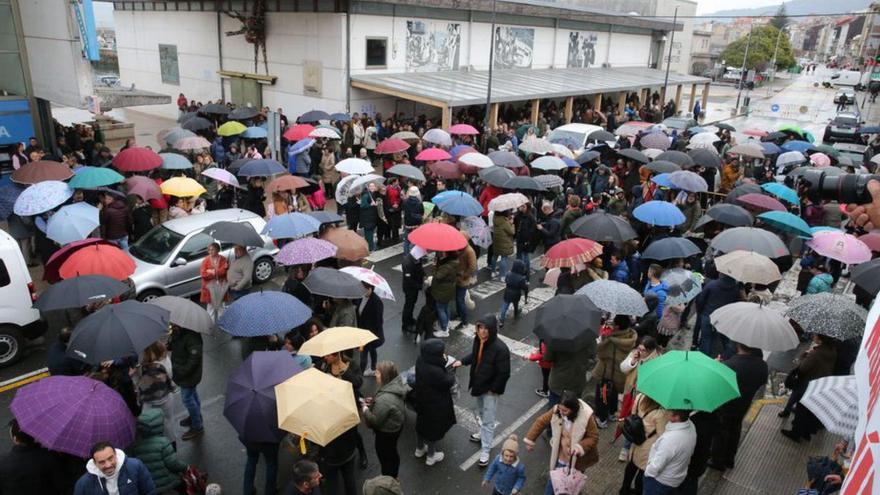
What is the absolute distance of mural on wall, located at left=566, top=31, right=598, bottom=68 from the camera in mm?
34844

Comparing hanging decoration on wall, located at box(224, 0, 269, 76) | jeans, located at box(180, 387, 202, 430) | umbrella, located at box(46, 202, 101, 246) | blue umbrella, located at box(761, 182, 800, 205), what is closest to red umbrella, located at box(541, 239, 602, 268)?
jeans, located at box(180, 387, 202, 430)

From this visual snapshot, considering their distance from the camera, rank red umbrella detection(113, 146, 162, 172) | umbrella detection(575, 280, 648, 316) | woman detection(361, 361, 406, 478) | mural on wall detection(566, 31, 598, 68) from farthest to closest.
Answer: mural on wall detection(566, 31, 598, 68) < red umbrella detection(113, 146, 162, 172) < umbrella detection(575, 280, 648, 316) < woman detection(361, 361, 406, 478)

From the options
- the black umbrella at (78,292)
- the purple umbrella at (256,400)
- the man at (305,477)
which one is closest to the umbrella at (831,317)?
the man at (305,477)

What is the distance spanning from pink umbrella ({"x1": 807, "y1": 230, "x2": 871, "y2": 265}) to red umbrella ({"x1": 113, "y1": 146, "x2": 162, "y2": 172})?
1237 cm

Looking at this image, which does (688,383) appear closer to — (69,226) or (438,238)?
(438,238)

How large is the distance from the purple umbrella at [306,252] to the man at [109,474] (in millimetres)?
3763

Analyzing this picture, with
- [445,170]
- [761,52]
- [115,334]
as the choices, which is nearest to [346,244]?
[115,334]

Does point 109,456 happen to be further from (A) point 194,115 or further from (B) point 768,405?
(A) point 194,115

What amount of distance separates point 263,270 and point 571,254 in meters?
5.78

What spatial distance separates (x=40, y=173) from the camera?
37.3ft

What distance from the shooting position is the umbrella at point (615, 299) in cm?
705

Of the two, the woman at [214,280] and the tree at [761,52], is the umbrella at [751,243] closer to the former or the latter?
the woman at [214,280]

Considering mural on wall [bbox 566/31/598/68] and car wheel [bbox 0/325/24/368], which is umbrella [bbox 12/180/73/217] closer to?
car wheel [bbox 0/325/24/368]

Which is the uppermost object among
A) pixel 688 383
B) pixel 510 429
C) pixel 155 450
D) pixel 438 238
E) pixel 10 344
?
pixel 688 383
